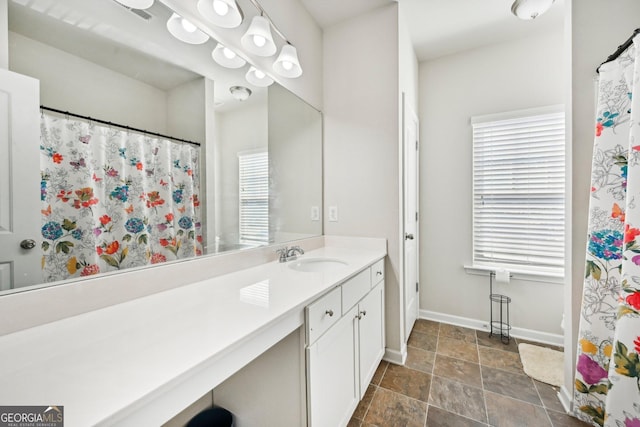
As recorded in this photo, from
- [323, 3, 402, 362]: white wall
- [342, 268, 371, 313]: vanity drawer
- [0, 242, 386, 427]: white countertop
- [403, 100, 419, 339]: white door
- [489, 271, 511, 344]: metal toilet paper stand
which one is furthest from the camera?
[489, 271, 511, 344]: metal toilet paper stand

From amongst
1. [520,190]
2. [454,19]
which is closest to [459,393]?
[520,190]

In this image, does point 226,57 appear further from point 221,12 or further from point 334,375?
point 334,375

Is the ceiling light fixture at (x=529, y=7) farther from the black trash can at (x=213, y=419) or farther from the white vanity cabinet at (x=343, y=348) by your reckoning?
the black trash can at (x=213, y=419)

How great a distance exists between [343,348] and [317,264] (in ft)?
1.99

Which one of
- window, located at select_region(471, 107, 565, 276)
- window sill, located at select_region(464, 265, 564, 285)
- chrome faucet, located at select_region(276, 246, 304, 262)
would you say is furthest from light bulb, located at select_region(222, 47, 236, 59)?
window sill, located at select_region(464, 265, 564, 285)

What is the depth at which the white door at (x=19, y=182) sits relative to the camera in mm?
708

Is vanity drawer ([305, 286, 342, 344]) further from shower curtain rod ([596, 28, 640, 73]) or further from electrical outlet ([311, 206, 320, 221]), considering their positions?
shower curtain rod ([596, 28, 640, 73])

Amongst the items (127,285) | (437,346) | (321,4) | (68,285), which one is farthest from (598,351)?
(321,4)

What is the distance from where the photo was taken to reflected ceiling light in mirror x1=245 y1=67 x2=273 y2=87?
155 cm

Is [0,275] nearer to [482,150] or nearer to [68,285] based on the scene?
[68,285]

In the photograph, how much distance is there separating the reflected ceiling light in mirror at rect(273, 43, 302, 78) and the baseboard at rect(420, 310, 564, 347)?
2613 mm

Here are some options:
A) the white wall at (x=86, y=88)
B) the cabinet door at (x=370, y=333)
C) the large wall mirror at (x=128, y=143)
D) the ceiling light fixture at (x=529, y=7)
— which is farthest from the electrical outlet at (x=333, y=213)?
the ceiling light fixture at (x=529, y=7)

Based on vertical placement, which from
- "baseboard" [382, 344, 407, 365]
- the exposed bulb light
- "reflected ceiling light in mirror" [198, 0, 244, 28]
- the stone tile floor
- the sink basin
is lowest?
the stone tile floor

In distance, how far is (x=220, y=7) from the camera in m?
1.18
